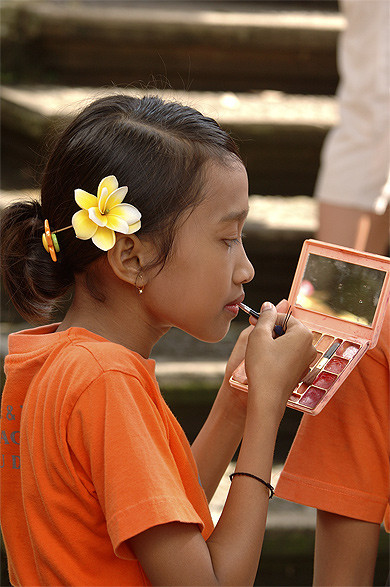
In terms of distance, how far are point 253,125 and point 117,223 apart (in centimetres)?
185

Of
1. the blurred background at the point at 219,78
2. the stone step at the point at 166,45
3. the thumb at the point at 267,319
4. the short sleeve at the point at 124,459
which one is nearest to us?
the short sleeve at the point at 124,459

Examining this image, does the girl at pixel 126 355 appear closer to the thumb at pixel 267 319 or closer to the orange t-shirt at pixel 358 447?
the thumb at pixel 267 319

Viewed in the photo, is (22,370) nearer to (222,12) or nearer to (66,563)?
(66,563)

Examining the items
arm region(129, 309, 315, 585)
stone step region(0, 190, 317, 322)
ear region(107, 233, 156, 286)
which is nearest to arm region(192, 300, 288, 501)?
arm region(129, 309, 315, 585)

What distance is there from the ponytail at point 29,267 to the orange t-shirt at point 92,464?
4.6 inches

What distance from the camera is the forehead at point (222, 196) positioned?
1.14 m

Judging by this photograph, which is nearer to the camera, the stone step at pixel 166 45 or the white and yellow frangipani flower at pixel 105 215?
the white and yellow frangipani flower at pixel 105 215

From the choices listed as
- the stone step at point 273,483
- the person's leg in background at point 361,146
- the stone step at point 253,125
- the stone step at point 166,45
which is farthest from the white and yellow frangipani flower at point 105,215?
the stone step at point 166,45

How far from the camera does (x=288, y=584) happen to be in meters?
2.32

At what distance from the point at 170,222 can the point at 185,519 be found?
1.31 ft

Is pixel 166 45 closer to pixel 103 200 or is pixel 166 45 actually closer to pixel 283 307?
pixel 283 307

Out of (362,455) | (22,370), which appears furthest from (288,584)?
(22,370)

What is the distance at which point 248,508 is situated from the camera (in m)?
1.07

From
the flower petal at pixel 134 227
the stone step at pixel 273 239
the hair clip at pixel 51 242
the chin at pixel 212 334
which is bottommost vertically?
the stone step at pixel 273 239
